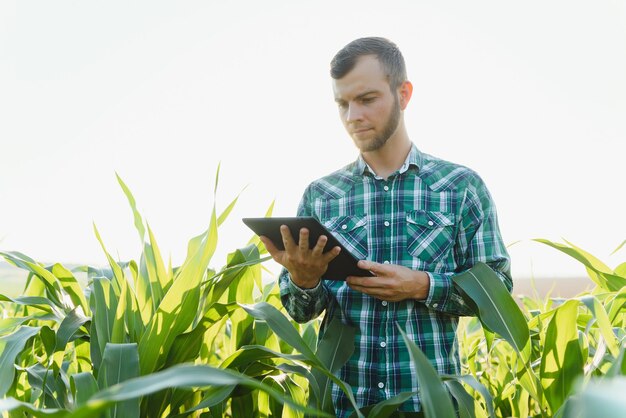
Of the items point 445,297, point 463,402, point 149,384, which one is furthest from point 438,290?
point 149,384

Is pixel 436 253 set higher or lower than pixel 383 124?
lower

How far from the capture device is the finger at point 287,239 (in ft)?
3.20

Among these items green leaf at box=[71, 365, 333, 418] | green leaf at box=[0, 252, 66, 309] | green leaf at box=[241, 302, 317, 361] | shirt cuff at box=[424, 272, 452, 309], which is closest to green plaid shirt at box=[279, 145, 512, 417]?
shirt cuff at box=[424, 272, 452, 309]

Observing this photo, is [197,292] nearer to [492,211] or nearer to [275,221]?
[275,221]

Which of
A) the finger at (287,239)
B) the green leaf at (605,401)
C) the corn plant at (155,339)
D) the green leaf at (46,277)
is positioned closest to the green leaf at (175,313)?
the corn plant at (155,339)

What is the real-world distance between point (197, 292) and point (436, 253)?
45cm

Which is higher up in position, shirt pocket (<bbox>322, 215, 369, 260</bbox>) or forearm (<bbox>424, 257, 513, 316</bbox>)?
shirt pocket (<bbox>322, 215, 369, 260</bbox>)

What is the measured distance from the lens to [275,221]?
98 centimetres

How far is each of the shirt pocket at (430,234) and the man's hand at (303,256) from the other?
7.8 inches

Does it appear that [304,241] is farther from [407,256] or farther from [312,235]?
[407,256]

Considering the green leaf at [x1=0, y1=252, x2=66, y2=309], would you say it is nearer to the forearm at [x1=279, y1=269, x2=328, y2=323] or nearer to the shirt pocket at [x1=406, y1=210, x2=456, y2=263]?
the forearm at [x1=279, y1=269, x2=328, y2=323]

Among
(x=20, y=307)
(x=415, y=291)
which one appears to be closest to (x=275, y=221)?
(x=415, y=291)

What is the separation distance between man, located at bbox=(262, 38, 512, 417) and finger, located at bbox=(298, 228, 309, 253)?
1 centimetres

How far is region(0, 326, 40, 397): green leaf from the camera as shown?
901 mm
